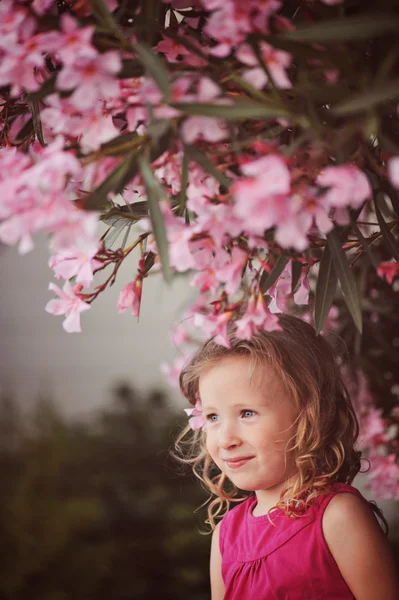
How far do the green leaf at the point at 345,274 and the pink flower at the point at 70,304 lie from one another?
339 mm

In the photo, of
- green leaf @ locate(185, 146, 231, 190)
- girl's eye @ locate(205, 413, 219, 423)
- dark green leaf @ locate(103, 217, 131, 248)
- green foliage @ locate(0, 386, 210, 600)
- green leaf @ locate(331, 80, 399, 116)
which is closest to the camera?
green leaf @ locate(331, 80, 399, 116)

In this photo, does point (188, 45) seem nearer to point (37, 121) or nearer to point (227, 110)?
point (227, 110)

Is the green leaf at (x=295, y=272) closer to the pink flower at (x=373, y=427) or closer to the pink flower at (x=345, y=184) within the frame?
the pink flower at (x=345, y=184)

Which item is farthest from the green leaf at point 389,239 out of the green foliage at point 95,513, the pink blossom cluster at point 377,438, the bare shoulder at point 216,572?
the green foliage at point 95,513

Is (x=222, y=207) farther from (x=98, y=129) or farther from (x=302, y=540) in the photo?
(x=302, y=540)

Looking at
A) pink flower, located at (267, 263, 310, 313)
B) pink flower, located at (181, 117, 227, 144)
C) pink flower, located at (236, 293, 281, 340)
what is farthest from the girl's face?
pink flower, located at (181, 117, 227, 144)

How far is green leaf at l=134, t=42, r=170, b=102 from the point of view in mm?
698

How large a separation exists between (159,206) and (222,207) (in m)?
0.07

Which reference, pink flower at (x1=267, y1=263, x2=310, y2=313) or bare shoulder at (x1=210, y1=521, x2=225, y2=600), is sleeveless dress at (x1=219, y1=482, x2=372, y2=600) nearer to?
bare shoulder at (x1=210, y1=521, x2=225, y2=600)

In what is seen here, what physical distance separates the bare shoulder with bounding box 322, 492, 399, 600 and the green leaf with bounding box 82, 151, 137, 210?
28.9 inches

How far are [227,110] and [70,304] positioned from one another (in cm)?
45

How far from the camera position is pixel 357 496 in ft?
4.17

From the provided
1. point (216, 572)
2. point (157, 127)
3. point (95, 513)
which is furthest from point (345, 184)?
point (95, 513)

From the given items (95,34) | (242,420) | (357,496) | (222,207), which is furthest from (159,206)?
(357,496)
